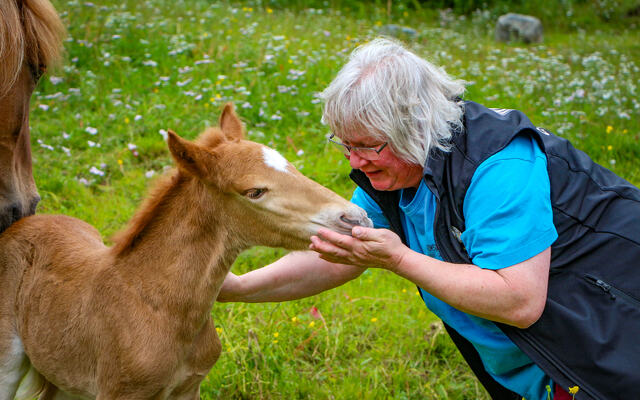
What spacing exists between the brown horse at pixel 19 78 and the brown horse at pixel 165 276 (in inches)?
12.6

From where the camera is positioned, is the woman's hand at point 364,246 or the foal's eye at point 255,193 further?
the foal's eye at point 255,193

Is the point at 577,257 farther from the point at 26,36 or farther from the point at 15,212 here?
the point at 26,36

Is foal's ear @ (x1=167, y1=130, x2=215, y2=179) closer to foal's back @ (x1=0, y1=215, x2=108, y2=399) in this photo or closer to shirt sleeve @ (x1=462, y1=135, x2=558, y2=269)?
foal's back @ (x1=0, y1=215, x2=108, y2=399)

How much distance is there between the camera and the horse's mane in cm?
274

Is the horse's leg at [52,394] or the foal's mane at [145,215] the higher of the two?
the foal's mane at [145,215]

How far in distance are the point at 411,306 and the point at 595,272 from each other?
1.72 metres

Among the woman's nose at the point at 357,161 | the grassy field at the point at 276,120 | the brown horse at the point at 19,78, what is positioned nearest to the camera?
the woman's nose at the point at 357,161

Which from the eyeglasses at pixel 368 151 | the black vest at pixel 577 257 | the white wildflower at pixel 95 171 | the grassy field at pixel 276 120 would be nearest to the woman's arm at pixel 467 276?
the black vest at pixel 577 257

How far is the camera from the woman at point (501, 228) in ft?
7.23

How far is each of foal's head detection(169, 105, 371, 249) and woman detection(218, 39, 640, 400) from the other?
10 centimetres

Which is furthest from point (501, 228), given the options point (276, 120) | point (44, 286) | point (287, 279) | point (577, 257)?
point (276, 120)

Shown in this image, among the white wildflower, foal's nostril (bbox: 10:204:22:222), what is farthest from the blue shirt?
the white wildflower

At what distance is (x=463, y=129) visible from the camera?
2.46 meters

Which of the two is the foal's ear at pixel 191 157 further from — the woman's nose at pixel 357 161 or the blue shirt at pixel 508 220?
the blue shirt at pixel 508 220
